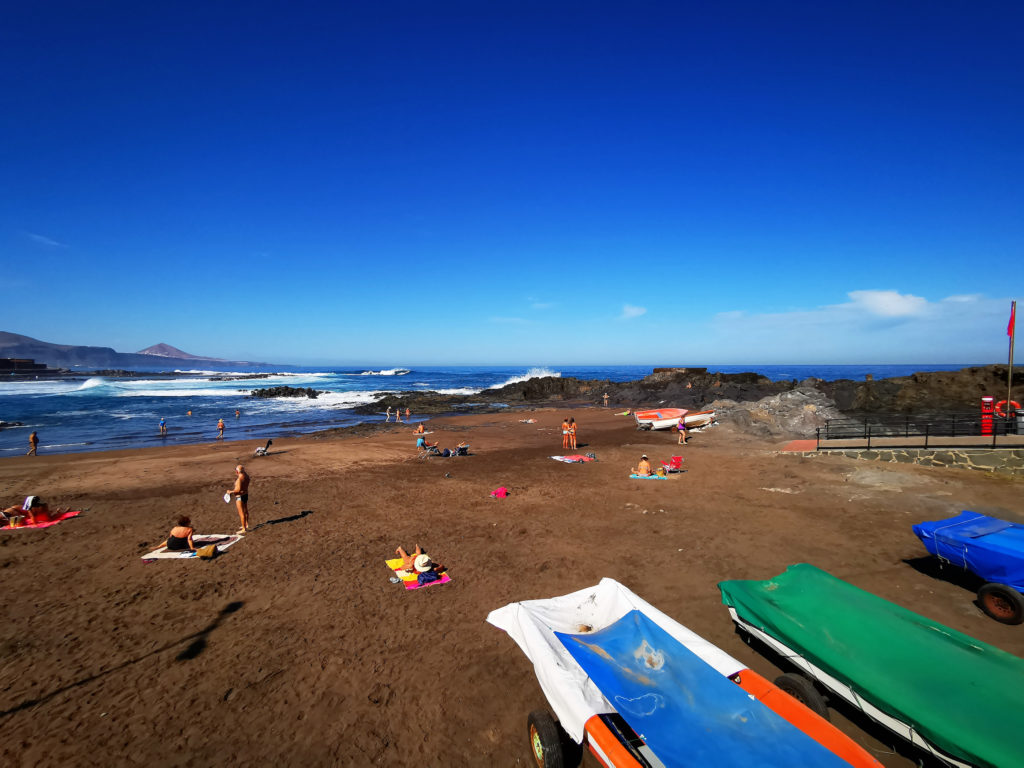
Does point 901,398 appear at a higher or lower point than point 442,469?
higher

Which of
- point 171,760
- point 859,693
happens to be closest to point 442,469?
point 171,760

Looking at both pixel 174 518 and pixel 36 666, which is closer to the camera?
pixel 36 666

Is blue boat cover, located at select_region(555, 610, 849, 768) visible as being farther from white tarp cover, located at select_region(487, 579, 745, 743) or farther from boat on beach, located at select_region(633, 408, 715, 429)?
boat on beach, located at select_region(633, 408, 715, 429)

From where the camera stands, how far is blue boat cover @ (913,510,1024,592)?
21.7 ft

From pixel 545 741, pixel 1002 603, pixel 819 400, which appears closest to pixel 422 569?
pixel 545 741

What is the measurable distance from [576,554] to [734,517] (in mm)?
4761

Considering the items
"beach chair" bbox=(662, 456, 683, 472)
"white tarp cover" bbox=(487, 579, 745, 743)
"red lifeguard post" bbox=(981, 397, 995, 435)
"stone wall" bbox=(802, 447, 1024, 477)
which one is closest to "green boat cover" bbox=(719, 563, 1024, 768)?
"white tarp cover" bbox=(487, 579, 745, 743)

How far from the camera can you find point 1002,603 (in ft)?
21.5

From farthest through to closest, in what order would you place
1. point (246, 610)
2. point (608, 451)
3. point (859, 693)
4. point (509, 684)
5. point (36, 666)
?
1. point (608, 451)
2. point (246, 610)
3. point (36, 666)
4. point (509, 684)
5. point (859, 693)

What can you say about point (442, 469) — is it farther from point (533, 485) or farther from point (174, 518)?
point (174, 518)

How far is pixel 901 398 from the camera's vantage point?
99.8 ft

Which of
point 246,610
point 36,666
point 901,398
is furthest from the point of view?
point 901,398

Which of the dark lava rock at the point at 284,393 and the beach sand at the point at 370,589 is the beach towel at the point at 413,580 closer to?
the beach sand at the point at 370,589

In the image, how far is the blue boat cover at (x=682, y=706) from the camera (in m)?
3.58
